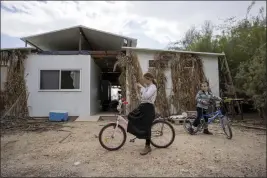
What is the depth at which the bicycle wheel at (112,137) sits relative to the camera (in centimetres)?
564

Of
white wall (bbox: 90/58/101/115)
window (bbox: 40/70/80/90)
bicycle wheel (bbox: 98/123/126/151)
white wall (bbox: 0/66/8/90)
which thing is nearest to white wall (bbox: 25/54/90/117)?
window (bbox: 40/70/80/90)

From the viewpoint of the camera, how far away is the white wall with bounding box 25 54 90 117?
11125 mm

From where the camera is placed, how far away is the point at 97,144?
6.27m

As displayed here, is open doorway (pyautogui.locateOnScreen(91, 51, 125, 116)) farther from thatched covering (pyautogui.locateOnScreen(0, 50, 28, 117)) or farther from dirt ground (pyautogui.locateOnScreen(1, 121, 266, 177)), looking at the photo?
dirt ground (pyautogui.locateOnScreen(1, 121, 266, 177))

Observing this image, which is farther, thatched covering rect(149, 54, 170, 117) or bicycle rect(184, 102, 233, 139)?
thatched covering rect(149, 54, 170, 117)

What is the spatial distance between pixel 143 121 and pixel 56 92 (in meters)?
6.81

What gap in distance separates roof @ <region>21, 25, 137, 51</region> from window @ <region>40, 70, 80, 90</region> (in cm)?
185

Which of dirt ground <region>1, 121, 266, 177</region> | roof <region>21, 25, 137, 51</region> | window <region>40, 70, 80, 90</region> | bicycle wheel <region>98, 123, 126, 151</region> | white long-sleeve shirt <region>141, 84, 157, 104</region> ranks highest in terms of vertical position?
roof <region>21, 25, 137, 51</region>

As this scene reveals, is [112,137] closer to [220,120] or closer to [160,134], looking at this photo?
[160,134]

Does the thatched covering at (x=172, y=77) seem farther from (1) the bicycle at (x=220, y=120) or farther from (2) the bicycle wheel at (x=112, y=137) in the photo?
(2) the bicycle wheel at (x=112, y=137)

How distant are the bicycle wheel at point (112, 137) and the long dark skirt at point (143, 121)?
1.30ft

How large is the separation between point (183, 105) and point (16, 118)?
6.84m

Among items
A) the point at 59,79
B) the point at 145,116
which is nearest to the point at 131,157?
the point at 145,116

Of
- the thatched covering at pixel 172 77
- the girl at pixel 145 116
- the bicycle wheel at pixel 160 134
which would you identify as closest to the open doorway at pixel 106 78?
the thatched covering at pixel 172 77
